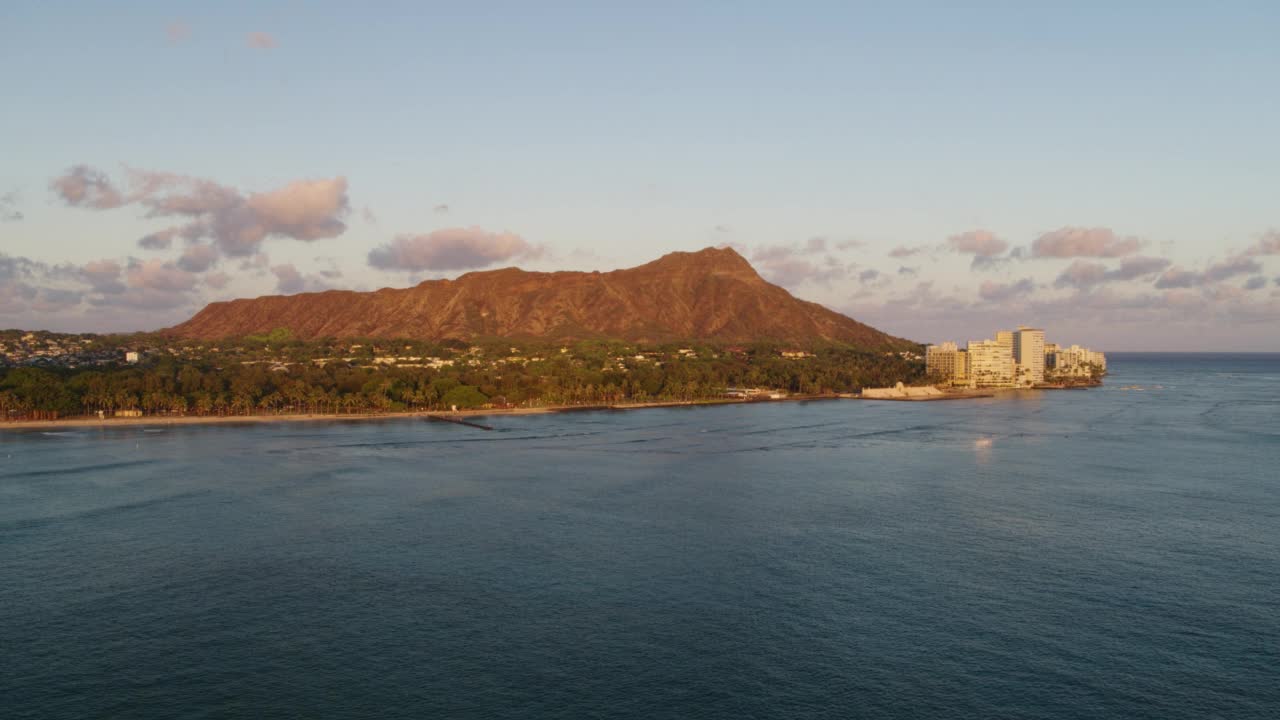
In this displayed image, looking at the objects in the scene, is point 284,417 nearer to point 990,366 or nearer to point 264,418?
point 264,418

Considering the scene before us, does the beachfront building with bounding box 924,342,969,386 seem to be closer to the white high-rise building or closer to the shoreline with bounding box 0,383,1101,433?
the white high-rise building

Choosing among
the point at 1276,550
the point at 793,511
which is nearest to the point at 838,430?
the point at 793,511

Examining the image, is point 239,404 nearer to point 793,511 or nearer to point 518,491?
point 518,491

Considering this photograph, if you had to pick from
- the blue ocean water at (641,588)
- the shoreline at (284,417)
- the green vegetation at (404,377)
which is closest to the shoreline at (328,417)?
the shoreline at (284,417)

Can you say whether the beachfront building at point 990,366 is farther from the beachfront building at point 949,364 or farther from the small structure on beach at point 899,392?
the small structure on beach at point 899,392

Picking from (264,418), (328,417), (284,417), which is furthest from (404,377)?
(264,418)
